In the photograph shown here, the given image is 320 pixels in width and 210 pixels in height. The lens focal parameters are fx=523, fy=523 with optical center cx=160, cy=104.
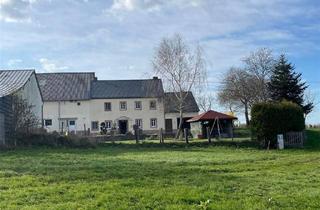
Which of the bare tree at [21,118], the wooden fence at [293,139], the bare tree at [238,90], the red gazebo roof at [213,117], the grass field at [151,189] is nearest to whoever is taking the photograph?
the grass field at [151,189]

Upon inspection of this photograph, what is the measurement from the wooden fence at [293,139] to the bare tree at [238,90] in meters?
29.3

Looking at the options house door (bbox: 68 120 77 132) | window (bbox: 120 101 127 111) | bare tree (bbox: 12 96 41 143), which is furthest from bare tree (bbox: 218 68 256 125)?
bare tree (bbox: 12 96 41 143)

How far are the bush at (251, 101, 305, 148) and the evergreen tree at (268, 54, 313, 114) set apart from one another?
19.5 m

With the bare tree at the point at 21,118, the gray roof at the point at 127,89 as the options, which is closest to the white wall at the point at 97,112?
the gray roof at the point at 127,89

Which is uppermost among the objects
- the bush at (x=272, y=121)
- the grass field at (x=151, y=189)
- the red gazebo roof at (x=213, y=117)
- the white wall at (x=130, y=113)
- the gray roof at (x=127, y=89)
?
the gray roof at (x=127, y=89)

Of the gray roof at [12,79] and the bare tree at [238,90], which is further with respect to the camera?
the bare tree at [238,90]

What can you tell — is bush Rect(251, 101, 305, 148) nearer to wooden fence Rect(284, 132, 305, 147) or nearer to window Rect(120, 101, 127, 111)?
wooden fence Rect(284, 132, 305, 147)

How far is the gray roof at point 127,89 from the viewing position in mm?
72875

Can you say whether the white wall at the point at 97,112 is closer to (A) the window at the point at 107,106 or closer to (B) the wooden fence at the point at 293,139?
(A) the window at the point at 107,106

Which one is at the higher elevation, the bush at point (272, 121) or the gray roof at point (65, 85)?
the gray roof at point (65, 85)

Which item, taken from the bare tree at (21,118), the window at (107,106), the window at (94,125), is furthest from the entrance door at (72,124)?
the bare tree at (21,118)

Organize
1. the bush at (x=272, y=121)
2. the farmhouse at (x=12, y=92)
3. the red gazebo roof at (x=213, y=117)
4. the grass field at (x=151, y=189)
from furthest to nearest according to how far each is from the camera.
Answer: the red gazebo roof at (x=213, y=117)
the bush at (x=272, y=121)
the farmhouse at (x=12, y=92)
the grass field at (x=151, y=189)

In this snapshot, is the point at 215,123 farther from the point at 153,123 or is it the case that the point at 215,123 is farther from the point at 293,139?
the point at 153,123

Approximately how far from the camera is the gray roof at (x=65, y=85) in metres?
70.3
